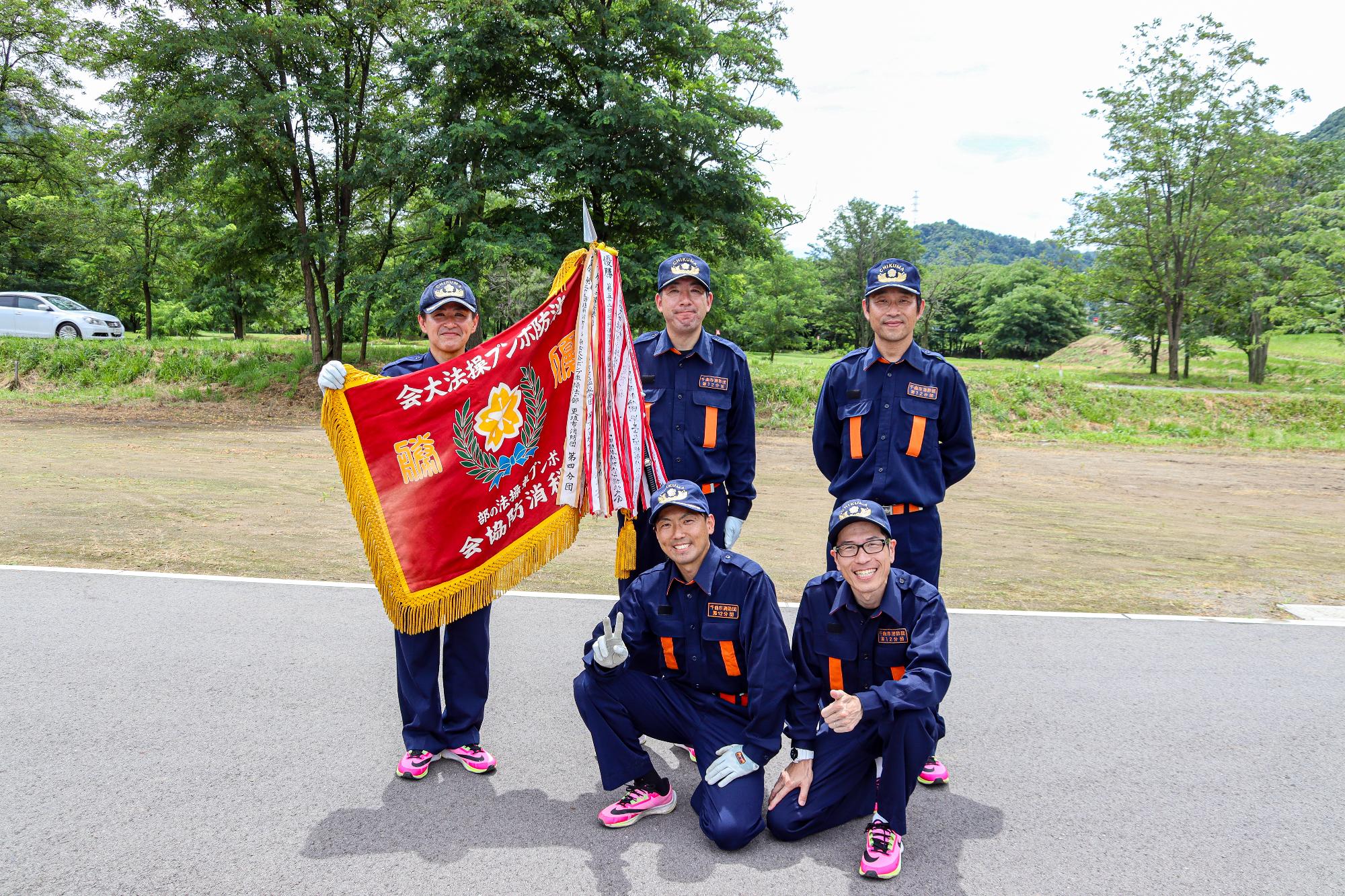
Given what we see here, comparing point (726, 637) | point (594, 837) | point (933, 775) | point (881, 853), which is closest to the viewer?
point (881, 853)

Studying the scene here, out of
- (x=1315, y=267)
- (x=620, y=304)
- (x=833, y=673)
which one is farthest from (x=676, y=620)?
(x=1315, y=267)

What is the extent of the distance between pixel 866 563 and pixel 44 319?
2657 centimetres

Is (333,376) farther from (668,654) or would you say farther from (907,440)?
(907,440)

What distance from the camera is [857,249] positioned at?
49406 mm

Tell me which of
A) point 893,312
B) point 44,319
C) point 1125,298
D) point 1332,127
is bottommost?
point 893,312

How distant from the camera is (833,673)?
356 centimetres

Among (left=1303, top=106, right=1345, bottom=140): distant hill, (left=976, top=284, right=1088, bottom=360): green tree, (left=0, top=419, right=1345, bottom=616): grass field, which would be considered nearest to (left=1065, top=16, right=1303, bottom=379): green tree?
(left=0, top=419, right=1345, bottom=616): grass field

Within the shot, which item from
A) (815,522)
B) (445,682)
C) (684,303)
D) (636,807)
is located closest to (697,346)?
(684,303)

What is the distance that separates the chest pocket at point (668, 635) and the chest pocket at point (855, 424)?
1.28m

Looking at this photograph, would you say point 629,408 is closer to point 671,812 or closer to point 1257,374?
point 671,812

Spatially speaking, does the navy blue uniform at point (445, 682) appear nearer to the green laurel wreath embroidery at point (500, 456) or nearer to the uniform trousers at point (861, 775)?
the green laurel wreath embroidery at point (500, 456)

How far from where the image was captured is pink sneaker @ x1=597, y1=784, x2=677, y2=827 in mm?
3441

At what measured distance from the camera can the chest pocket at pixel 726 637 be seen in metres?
3.59

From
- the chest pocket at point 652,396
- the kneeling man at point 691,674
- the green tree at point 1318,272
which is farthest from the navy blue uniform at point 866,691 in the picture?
the green tree at point 1318,272
